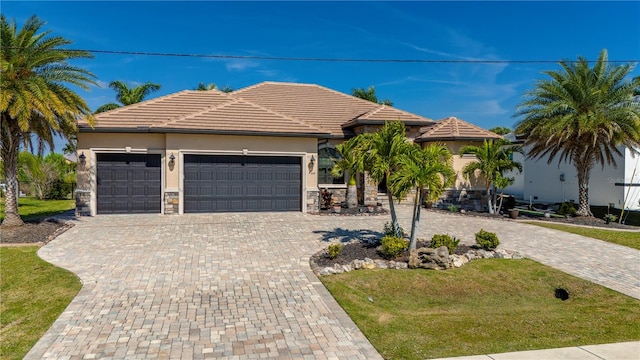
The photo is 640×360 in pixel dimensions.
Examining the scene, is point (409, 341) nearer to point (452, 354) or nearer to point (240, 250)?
point (452, 354)

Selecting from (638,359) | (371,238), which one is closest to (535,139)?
(371,238)

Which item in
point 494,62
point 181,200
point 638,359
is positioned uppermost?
point 494,62

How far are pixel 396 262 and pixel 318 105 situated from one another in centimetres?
1564

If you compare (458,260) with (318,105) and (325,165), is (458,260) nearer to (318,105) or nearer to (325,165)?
(325,165)

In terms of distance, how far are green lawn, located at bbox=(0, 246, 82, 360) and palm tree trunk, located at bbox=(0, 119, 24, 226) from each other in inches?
135

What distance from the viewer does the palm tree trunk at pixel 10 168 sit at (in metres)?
13.4

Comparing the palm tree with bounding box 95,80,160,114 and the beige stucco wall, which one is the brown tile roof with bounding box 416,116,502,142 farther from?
the palm tree with bounding box 95,80,160,114

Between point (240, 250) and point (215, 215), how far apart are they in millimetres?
6440

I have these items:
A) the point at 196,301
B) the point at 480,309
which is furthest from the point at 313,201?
the point at 196,301

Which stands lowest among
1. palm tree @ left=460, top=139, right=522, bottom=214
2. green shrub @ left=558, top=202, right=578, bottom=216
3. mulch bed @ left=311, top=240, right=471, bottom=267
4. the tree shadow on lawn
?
mulch bed @ left=311, top=240, right=471, bottom=267

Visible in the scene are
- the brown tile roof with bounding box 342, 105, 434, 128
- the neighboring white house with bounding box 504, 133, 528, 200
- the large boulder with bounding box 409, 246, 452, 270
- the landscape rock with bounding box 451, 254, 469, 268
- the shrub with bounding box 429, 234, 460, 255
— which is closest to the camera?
the large boulder with bounding box 409, 246, 452, 270

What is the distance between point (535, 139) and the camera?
63.4ft

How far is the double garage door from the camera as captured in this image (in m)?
17.4

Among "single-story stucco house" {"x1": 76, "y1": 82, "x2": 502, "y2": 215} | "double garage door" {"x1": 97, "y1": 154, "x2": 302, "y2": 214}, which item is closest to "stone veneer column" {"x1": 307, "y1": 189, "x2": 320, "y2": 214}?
"single-story stucco house" {"x1": 76, "y1": 82, "x2": 502, "y2": 215}
